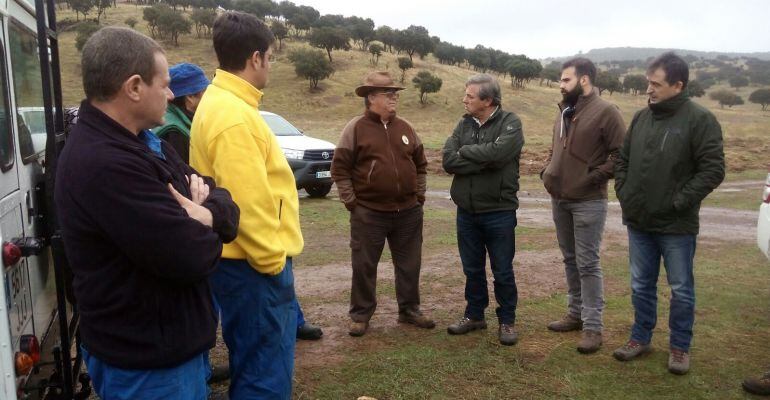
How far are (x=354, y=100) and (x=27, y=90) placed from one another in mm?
37477

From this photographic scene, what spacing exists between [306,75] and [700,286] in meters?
39.0

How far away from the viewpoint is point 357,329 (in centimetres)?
491

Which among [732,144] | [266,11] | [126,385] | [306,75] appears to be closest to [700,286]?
[126,385]

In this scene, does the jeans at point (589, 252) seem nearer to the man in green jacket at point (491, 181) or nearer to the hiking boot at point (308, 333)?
the man in green jacket at point (491, 181)

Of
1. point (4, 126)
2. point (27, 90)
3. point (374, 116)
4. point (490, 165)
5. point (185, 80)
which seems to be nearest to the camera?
point (4, 126)

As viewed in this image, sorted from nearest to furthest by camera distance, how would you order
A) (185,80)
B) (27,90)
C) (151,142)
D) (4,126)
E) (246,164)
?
1. (151,142)
2. (246,164)
3. (4,126)
4. (27,90)
5. (185,80)

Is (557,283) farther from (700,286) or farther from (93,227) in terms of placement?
(93,227)

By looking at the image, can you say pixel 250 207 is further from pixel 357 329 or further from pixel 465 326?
pixel 465 326

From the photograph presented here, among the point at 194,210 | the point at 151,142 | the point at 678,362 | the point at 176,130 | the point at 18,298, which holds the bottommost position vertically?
the point at 678,362

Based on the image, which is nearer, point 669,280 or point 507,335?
point 669,280

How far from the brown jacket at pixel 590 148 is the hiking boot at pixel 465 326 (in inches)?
48.8

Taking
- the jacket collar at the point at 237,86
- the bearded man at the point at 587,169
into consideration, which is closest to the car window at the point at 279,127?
the bearded man at the point at 587,169

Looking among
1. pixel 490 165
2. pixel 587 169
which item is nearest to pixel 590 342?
pixel 587 169

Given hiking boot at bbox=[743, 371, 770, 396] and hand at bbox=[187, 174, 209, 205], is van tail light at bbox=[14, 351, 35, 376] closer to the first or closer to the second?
hand at bbox=[187, 174, 209, 205]
